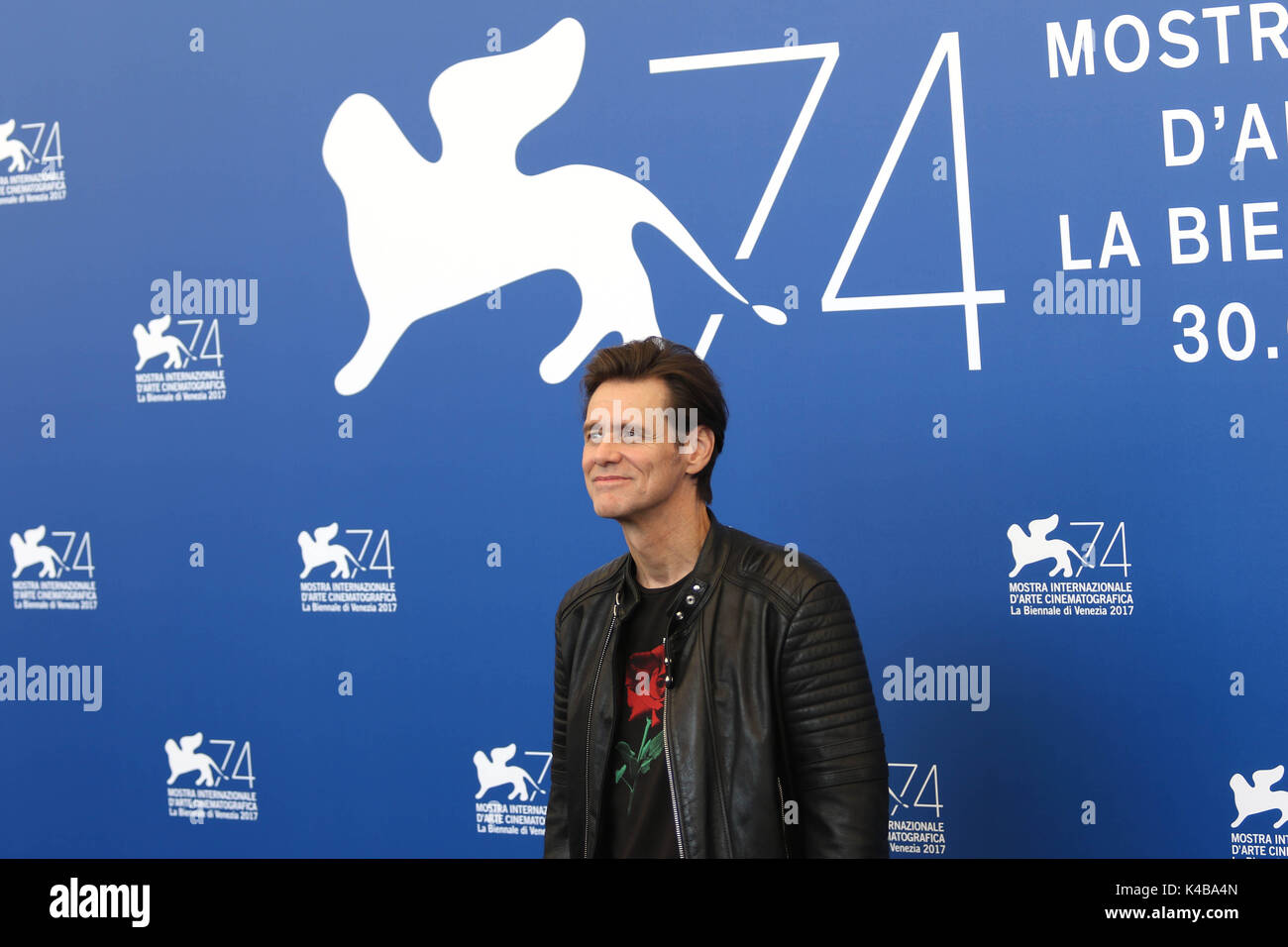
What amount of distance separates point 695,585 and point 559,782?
44 centimetres

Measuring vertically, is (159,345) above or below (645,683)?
above

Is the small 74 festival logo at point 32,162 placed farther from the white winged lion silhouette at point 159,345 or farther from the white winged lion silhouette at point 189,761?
the white winged lion silhouette at point 189,761

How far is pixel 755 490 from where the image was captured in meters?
3.05

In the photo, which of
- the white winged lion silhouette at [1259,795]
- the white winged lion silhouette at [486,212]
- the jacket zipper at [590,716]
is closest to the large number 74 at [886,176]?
the white winged lion silhouette at [486,212]

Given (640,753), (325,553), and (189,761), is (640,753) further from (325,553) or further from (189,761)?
(189,761)

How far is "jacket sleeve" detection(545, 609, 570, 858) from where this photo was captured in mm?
2053

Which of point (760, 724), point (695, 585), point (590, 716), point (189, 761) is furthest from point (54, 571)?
point (760, 724)

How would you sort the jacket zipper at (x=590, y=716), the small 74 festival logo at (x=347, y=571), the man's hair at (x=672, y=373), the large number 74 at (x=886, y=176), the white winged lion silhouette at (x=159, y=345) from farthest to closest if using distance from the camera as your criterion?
the white winged lion silhouette at (x=159, y=345)
the small 74 festival logo at (x=347, y=571)
the large number 74 at (x=886, y=176)
the man's hair at (x=672, y=373)
the jacket zipper at (x=590, y=716)

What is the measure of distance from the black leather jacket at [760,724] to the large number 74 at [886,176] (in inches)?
48.3

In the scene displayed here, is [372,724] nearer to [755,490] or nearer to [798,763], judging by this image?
[755,490]

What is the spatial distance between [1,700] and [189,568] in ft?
2.48

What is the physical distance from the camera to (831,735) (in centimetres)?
180

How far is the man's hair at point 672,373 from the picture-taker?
6.56 ft

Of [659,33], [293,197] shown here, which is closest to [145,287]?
[293,197]
